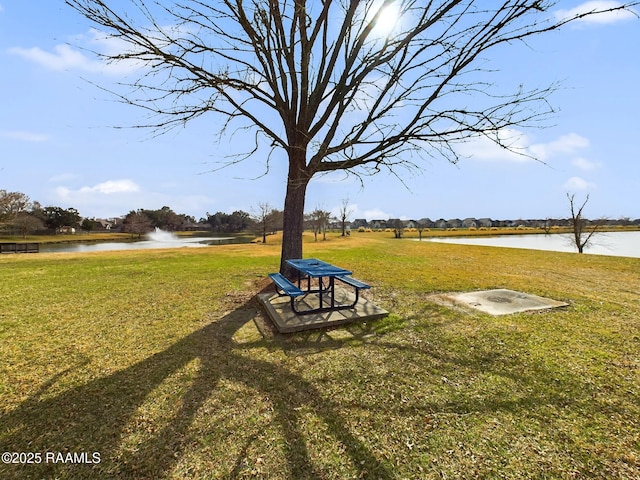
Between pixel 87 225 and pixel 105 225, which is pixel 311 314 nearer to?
pixel 87 225

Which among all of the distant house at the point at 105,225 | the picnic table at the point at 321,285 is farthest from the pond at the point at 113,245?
the distant house at the point at 105,225

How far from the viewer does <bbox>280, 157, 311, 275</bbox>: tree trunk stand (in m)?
7.63

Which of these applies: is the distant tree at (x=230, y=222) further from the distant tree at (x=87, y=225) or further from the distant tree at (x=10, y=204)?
the distant tree at (x=10, y=204)

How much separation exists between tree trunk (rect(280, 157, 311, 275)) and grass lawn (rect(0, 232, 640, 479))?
233 cm

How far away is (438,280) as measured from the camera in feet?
29.9

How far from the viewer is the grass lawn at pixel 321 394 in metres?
2.32

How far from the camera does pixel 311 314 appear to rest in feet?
18.0

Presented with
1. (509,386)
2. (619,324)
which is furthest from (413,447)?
(619,324)

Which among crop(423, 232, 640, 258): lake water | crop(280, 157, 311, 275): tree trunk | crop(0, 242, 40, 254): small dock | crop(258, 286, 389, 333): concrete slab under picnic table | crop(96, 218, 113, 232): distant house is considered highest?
crop(96, 218, 113, 232): distant house

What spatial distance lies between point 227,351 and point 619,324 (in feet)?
22.4

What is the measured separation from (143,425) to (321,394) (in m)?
1.76

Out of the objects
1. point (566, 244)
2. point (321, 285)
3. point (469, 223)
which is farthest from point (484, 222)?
point (321, 285)

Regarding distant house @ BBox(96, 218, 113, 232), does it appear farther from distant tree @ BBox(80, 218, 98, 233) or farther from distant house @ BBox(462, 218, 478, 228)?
Answer: distant house @ BBox(462, 218, 478, 228)

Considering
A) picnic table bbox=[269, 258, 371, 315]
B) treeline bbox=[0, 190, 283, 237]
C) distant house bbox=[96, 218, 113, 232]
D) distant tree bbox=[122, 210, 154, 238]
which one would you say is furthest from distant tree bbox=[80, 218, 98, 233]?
picnic table bbox=[269, 258, 371, 315]
